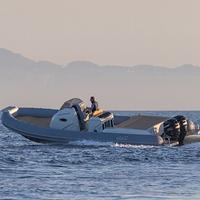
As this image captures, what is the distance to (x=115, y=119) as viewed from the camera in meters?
42.9

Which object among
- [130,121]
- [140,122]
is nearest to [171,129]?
[140,122]

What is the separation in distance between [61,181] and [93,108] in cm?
1461

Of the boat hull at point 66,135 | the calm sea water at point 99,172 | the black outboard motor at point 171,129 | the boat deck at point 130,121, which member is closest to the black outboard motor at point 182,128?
the black outboard motor at point 171,129

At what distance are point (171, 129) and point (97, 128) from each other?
3384mm

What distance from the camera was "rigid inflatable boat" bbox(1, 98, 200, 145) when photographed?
3725 centimetres

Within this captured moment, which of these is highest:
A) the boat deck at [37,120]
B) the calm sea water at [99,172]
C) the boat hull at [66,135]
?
the boat deck at [37,120]

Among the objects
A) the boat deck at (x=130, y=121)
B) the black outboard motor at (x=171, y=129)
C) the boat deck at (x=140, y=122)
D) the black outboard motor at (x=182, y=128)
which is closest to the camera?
the black outboard motor at (x=171, y=129)

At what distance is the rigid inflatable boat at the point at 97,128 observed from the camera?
3725cm

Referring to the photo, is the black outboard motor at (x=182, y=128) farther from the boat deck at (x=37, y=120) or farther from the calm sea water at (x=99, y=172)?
the boat deck at (x=37, y=120)

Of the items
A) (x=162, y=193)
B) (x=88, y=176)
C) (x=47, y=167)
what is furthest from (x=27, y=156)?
(x=162, y=193)

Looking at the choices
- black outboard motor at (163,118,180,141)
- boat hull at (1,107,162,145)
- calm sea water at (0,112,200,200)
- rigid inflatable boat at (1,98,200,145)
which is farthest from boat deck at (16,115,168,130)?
boat hull at (1,107,162,145)

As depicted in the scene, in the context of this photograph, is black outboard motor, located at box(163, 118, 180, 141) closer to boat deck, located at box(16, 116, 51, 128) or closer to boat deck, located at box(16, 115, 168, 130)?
boat deck, located at box(16, 115, 168, 130)

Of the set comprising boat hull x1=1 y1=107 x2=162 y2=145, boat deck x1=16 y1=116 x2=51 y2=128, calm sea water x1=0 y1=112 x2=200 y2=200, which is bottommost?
calm sea water x1=0 y1=112 x2=200 y2=200

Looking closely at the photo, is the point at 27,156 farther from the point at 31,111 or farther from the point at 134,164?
the point at 31,111
